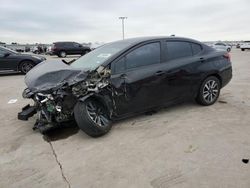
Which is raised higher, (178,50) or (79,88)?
(178,50)

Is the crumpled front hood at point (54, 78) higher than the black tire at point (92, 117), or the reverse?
the crumpled front hood at point (54, 78)

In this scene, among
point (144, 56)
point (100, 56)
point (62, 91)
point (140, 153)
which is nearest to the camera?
point (140, 153)

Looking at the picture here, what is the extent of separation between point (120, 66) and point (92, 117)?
39.6 inches

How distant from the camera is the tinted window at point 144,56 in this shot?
15.5ft

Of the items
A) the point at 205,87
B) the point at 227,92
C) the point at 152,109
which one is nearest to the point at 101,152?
the point at 152,109

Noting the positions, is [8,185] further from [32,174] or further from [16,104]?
[16,104]

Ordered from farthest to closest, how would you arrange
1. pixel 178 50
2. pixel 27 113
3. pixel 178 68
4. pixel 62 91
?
pixel 178 50, pixel 178 68, pixel 27 113, pixel 62 91

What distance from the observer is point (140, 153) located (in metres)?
3.74

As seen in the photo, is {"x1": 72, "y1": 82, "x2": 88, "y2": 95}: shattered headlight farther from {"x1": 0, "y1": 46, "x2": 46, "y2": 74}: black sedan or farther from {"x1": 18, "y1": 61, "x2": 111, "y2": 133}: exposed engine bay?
{"x1": 0, "y1": 46, "x2": 46, "y2": 74}: black sedan

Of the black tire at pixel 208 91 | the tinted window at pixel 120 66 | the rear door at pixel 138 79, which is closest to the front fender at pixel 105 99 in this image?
the rear door at pixel 138 79

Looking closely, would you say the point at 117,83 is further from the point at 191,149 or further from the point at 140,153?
the point at 191,149

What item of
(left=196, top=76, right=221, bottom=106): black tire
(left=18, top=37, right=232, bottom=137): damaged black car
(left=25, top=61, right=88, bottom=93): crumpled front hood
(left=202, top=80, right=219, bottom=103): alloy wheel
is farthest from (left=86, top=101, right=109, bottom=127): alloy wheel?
(left=202, top=80, right=219, bottom=103): alloy wheel

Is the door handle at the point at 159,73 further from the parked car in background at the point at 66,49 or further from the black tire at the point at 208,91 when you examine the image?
the parked car in background at the point at 66,49

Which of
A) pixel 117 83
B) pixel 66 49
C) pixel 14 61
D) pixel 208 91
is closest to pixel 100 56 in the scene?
pixel 117 83
